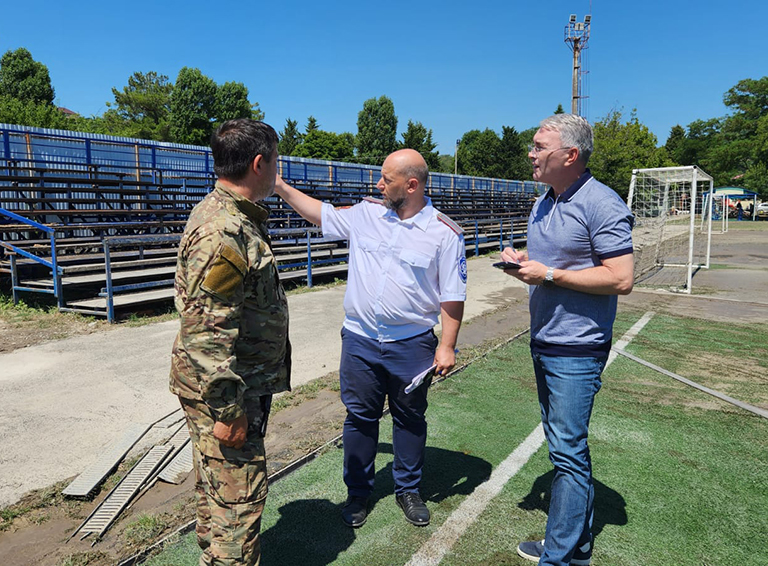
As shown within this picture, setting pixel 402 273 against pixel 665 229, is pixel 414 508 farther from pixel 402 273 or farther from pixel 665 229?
pixel 665 229

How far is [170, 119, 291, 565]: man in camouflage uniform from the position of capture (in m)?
1.69

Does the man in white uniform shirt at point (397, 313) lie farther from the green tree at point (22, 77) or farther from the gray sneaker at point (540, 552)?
the green tree at point (22, 77)

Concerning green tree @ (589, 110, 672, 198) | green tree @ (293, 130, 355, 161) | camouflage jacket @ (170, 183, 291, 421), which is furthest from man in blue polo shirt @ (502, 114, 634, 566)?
green tree @ (293, 130, 355, 161)

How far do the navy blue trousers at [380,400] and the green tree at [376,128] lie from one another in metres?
59.5

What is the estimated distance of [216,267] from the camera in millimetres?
1659

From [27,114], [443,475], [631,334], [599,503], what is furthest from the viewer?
[27,114]

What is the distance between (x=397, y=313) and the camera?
2.60 meters

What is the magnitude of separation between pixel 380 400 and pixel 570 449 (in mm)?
962

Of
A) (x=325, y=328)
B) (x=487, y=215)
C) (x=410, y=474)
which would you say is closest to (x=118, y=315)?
(x=325, y=328)

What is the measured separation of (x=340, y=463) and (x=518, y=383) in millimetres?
2299

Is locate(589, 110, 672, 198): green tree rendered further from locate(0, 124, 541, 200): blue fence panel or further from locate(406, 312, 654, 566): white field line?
locate(406, 312, 654, 566): white field line

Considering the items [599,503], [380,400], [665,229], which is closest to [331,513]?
[380,400]

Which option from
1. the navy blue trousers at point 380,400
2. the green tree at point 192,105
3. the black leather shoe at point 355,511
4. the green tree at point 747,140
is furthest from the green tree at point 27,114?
the green tree at point 747,140

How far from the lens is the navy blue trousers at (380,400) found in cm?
264
